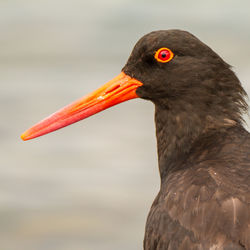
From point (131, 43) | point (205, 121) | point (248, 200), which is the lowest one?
point (248, 200)

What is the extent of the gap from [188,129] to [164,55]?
0.60 metres

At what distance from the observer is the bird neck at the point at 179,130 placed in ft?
25.0

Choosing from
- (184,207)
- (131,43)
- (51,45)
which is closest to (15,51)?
(51,45)

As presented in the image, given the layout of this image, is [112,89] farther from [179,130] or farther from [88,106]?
[179,130]

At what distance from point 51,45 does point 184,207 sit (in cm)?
644

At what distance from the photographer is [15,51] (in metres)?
12.8

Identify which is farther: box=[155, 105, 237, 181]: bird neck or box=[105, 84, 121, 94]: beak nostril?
box=[105, 84, 121, 94]: beak nostril


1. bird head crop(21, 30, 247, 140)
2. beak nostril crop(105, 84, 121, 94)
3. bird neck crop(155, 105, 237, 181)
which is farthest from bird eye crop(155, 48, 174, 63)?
beak nostril crop(105, 84, 121, 94)

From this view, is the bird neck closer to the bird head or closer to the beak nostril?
the bird head

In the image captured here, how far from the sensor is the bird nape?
6730 mm

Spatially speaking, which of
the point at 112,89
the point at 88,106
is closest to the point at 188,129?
the point at 112,89

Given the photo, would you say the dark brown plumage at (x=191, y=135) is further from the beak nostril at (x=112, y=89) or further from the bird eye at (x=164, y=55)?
the beak nostril at (x=112, y=89)

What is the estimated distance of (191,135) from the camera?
7.69 meters

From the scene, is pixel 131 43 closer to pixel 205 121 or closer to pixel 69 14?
pixel 69 14
